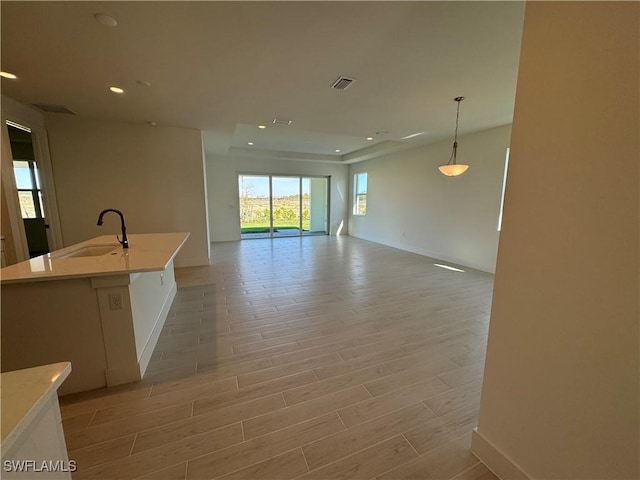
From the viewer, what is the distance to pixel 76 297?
1786 mm

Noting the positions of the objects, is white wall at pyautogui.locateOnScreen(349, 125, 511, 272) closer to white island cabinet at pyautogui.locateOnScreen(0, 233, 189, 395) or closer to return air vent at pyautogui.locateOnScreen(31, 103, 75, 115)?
white island cabinet at pyautogui.locateOnScreen(0, 233, 189, 395)

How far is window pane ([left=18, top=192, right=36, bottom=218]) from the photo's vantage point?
17.6 feet

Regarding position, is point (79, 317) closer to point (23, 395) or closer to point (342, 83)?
point (23, 395)

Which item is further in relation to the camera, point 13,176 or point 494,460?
point 13,176

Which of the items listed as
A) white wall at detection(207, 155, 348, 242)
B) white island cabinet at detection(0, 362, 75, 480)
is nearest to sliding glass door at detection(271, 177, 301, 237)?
white wall at detection(207, 155, 348, 242)

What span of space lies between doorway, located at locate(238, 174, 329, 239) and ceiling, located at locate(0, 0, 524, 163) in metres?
4.30

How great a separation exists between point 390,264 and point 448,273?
1112mm

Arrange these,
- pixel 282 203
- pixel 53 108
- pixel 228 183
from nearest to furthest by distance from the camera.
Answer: pixel 53 108 → pixel 228 183 → pixel 282 203

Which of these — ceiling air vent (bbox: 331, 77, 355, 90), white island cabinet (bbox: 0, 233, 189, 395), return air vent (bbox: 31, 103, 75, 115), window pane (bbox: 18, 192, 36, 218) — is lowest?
white island cabinet (bbox: 0, 233, 189, 395)

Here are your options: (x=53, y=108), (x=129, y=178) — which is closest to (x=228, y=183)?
(x=129, y=178)

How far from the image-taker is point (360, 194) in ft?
30.0

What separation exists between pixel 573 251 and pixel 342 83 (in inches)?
103

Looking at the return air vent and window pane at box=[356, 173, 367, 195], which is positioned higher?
the return air vent

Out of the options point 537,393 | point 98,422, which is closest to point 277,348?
point 98,422
